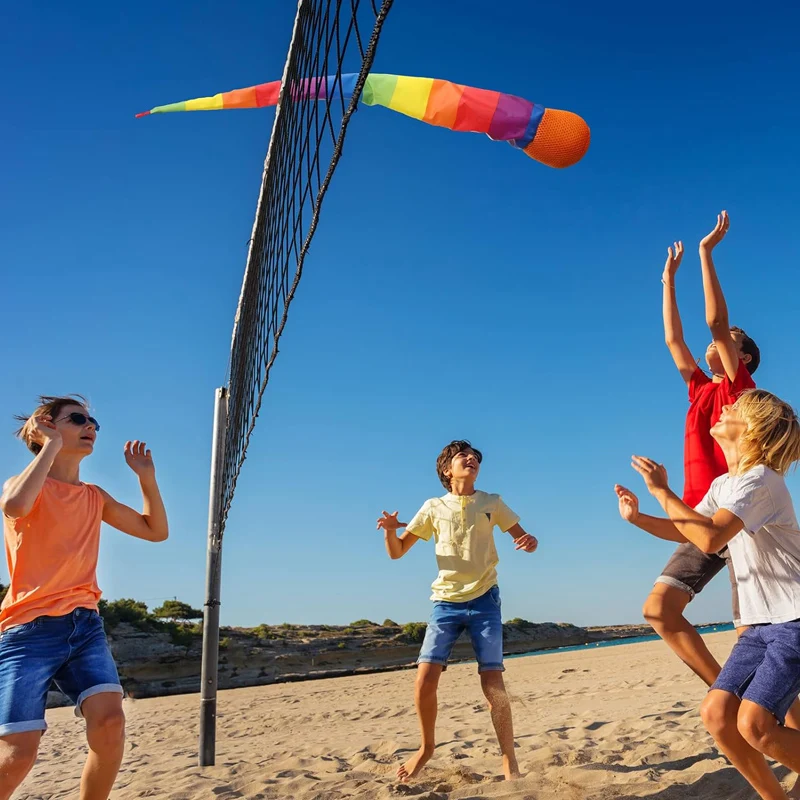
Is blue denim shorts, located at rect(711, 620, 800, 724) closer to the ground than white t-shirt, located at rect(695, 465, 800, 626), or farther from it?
Result: closer to the ground

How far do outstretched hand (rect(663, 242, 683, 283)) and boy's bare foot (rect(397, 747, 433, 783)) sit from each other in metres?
2.51

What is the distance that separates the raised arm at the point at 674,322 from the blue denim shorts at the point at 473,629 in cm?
Result: 141

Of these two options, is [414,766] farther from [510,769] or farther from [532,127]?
[532,127]

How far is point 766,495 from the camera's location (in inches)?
90.0

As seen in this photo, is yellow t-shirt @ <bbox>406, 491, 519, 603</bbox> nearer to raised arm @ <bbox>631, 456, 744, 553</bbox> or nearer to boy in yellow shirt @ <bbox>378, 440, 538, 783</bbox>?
boy in yellow shirt @ <bbox>378, 440, 538, 783</bbox>

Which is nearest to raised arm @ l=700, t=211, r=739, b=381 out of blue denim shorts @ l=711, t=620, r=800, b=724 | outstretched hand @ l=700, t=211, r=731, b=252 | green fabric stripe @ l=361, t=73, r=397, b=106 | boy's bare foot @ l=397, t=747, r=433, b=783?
outstretched hand @ l=700, t=211, r=731, b=252

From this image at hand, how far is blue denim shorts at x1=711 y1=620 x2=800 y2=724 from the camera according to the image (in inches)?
83.1

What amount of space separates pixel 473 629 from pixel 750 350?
182 centimetres

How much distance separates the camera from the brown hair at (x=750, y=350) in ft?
10.5

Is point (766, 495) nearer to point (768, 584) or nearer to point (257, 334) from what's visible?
point (768, 584)

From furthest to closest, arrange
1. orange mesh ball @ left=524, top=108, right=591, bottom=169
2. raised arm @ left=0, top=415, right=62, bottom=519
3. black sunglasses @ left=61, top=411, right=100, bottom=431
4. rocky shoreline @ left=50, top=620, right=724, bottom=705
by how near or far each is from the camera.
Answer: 1. rocky shoreline @ left=50, top=620, right=724, bottom=705
2. orange mesh ball @ left=524, top=108, right=591, bottom=169
3. black sunglasses @ left=61, top=411, right=100, bottom=431
4. raised arm @ left=0, top=415, right=62, bottom=519

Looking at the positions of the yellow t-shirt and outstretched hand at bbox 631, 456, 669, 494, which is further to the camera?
the yellow t-shirt

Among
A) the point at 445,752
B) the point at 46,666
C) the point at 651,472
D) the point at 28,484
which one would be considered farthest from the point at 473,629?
the point at 28,484

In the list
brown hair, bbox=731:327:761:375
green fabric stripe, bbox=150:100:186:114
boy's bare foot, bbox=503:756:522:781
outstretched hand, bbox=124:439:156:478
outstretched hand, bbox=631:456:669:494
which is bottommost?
boy's bare foot, bbox=503:756:522:781
